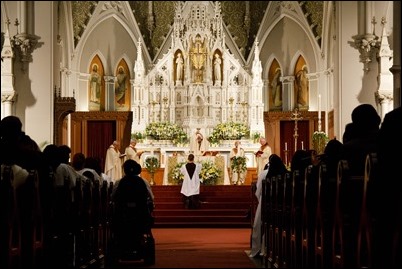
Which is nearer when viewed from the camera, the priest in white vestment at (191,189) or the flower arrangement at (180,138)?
the priest in white vestment at (191,189)

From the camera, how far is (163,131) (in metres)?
26.8

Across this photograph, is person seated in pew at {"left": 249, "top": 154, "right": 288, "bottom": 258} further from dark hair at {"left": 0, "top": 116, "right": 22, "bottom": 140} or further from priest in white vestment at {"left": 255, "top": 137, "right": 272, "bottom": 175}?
priest in white vestment at {"left": 255, "top": 137, "right": 272, "bottom": 175}

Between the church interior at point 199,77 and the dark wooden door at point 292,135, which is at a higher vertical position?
the church interior at point 199,77

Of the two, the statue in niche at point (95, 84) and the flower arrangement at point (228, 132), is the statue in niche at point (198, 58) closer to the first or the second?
the flower arrangement at point (228, 132)

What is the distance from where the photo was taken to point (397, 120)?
15.0ft

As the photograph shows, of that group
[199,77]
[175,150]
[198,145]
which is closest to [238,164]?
[198,145]

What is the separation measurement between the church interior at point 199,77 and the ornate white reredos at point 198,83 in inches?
1.3

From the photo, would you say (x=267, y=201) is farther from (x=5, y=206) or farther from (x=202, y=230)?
(x=202, y=230)

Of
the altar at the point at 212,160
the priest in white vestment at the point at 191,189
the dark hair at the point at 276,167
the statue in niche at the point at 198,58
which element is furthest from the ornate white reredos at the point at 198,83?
the dark hair at the point at 276,167

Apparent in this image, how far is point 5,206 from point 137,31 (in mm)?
24422

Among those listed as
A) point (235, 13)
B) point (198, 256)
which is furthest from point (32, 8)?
point (198, 256)

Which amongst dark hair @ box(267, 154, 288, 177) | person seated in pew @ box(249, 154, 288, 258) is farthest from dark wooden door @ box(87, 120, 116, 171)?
dark hair @ box(267, 154, 288, 177)

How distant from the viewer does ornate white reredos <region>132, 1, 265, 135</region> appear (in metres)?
27.7

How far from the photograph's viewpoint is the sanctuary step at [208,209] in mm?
19344
